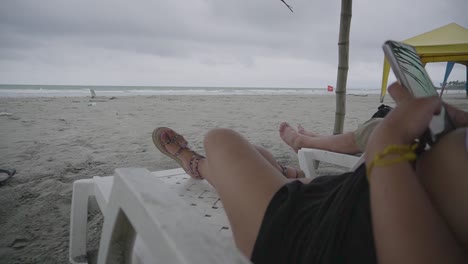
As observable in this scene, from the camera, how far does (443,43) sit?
608 centimetres

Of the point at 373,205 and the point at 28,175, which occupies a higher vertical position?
the point at 373,205

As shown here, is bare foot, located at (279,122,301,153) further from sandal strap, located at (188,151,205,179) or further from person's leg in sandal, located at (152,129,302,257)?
person's leg in sandal, located at (152,129,302,257)

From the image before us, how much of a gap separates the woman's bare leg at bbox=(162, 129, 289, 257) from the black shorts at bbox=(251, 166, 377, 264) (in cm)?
3

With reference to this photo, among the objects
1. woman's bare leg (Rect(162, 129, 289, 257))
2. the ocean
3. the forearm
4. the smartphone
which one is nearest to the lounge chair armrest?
woman's bare leg (Rect(162, 129, 289, 257))

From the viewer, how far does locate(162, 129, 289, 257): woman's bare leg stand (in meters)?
0.72

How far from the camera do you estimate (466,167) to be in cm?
57

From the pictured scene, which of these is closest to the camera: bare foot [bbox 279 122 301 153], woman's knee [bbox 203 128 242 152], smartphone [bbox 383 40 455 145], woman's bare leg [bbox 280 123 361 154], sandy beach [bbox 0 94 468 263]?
smartphone [bbox 383 40 455 145]

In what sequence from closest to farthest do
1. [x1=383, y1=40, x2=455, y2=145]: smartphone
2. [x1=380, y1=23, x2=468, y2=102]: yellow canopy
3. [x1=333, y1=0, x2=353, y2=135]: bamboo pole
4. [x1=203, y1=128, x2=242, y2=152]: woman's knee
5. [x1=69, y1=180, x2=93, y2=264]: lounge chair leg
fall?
[x1=383, y1=40, x2=455, y2=145]: smartphone
[x1=203, y1=128, x2=242, y2=152]: woman's knee
[x1=69, y1=180, x2=93, y2=264]: lounge chair leg
[x1=333, y1=0, x2=353, y2=135]: bamboo pole
[x1=380, y1=23, x2=468, y2=102]: yellow canopy

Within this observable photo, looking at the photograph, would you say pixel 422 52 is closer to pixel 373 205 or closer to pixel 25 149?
pixel 373 205

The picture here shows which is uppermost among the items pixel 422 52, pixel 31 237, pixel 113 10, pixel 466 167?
pixel 113 10

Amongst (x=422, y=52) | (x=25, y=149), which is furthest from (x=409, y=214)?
(x=422, y=52)

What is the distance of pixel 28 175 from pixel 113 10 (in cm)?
1043

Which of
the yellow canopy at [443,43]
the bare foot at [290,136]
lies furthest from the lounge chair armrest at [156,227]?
the yellow canopy at [443,43]

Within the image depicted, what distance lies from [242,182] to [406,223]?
40 cm
